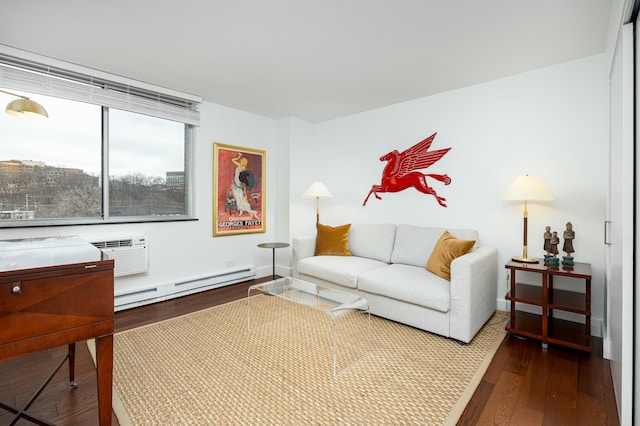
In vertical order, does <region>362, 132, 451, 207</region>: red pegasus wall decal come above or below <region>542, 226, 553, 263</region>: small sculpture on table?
above

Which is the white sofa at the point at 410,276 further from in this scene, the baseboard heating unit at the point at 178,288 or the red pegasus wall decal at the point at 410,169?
the baseboard heating unit at the point at 178,288

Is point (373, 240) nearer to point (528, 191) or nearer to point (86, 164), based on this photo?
point (528, 191)

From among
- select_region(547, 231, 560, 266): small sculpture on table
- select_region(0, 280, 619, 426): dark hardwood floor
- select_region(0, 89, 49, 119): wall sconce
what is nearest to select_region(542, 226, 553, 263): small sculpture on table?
select_region(547, 231, 560, 266): small sculpture on table

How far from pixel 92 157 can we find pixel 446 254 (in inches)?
140

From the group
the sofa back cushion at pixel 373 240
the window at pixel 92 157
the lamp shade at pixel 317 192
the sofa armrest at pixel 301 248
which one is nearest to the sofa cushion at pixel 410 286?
the sofa back cushion at pixel 373 240

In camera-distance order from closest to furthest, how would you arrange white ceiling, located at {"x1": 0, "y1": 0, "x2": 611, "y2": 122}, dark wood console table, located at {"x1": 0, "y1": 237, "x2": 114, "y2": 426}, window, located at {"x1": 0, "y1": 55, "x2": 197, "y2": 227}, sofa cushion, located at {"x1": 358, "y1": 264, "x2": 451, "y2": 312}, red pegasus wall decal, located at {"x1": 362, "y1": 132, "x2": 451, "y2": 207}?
1. dark wood console table, located at {"x1": 0, "y1": 237, "x2": 114, "y2": 426}
2. white ceiling, located at {"x1": 0, "y1": 0, "x2": 611, "y2": 122}
3. sofa cushion, located at {"x1": 358, "y1": 264, "x2": 451, "y2": 312}
4. window, located at {"x1": 0, "y1": 55, "x2": 197, "y2": 227}
5. red pegasus wall decal, located at {"x1": 362, "y1": 132, "x2": 451, "y2": 207}

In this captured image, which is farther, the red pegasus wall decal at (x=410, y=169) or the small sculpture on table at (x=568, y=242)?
the red pegasus wall decal at (x=410, y=169)

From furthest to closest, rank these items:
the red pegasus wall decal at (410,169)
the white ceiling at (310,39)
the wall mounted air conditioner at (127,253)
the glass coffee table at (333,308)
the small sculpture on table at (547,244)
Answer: the red pegasus wall decal at (410,169) < the wall mounted air conditioner at (127,253) < the small sculpture on table at (547,244) < the glass coffee table at (333,308) < the white ceiling at (310,39)

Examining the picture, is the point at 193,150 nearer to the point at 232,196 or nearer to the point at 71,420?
the point at 232,196

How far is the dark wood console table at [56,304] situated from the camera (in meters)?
1.14

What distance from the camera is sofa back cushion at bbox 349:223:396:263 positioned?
3564 mm

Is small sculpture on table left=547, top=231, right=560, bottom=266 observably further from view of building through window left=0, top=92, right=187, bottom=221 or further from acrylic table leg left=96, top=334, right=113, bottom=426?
view of building through window left=0, top=92, right=187, bottom=221

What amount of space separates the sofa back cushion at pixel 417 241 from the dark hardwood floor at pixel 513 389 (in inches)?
40.9

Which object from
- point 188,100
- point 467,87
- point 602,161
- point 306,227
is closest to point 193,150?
point 188,100
